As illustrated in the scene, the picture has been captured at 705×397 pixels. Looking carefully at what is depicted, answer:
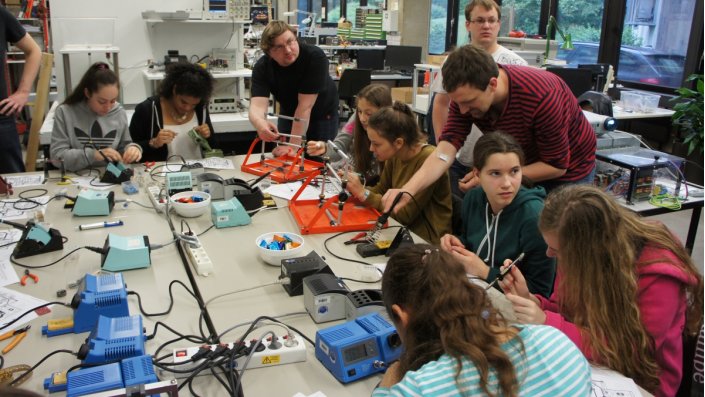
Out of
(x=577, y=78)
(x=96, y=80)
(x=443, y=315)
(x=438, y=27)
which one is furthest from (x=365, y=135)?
(x=438, y=27)

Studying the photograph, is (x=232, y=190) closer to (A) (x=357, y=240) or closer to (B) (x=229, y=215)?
(B) (x=229, y=215)

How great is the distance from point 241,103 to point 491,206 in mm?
3066

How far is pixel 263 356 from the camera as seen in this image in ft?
4.22

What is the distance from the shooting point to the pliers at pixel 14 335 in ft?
4.41

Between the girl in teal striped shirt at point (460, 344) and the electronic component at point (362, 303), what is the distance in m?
0.36

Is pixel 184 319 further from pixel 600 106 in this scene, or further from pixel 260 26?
pixel 260 26

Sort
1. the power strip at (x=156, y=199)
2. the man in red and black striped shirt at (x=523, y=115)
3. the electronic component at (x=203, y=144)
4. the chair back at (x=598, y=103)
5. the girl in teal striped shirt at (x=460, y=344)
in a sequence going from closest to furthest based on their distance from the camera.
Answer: the girl in teal striped shirt at (x=460, y=344) < the man in red and black striped shirt at (x=523, y=115) < the power strip at (x=156, y=199) < the electronic component at (x=203, y=144) < the chair back at (x=598, y=103)

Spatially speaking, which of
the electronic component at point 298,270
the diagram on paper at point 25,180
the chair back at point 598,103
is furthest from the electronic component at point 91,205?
the chair back at point 598,103

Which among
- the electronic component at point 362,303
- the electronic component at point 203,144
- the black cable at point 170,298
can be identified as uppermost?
the electronic component at point 203,144

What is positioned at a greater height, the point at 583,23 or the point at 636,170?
the point at 583,23

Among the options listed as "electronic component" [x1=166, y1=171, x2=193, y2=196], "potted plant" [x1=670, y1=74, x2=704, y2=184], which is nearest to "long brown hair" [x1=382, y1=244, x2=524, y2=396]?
"electronic component" [x1=166, y1=171, x2=193, y2=196]

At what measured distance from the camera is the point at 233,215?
2.20 metres

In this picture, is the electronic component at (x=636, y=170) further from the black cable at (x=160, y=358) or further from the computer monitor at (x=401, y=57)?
the computer monitor at (x=401, y=57)

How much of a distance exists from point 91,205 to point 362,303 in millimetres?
1343
